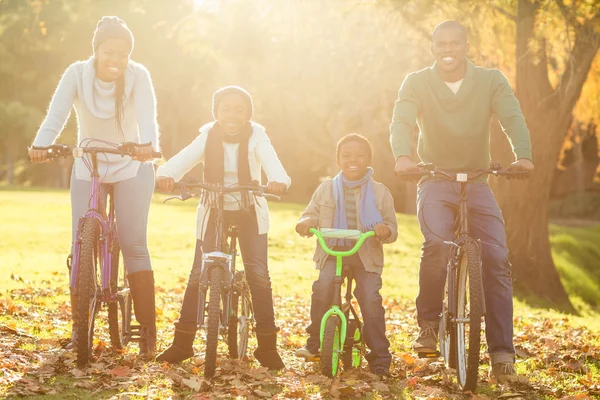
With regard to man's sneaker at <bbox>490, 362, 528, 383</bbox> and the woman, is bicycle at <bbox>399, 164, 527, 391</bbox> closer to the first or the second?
man's sneaker at <bbox>490, 362, 528, 383</bbox>

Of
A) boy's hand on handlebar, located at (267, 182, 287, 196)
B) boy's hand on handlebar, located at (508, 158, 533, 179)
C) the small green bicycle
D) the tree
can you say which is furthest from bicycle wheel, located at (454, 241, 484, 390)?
the tree

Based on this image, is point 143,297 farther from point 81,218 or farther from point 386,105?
point 386,105

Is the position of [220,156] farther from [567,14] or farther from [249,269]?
[567,14]

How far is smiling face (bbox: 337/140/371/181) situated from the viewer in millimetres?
6668

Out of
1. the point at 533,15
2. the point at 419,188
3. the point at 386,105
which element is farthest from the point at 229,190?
the point at 386,105

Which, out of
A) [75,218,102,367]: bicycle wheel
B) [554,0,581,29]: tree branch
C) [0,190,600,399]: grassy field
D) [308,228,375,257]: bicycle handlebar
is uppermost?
[554,0,581,29]: tree branch

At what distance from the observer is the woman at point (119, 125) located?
257 inches

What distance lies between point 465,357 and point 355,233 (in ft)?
3.86

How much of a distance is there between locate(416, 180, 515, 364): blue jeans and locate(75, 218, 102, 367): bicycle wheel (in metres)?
2.40

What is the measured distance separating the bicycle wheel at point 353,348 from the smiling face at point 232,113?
171 cm

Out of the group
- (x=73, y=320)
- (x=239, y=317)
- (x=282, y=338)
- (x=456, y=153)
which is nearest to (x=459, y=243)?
(x=456, y=153)

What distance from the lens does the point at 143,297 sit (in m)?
6.83

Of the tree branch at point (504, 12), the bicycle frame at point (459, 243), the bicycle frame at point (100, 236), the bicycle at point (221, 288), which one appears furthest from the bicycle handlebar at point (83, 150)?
the tree branch at point (504, 12)

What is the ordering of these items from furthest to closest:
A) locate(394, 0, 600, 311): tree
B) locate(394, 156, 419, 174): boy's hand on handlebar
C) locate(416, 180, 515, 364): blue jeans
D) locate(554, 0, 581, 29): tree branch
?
1. locate(394, 0, 600, 311): tree
2. locate(554, 0, 581, 29): tree branch
3. locate(416, 180, 515, 364): blue jeans
4. locate(394, 156, 419, 174): boy's hand on handlebar
